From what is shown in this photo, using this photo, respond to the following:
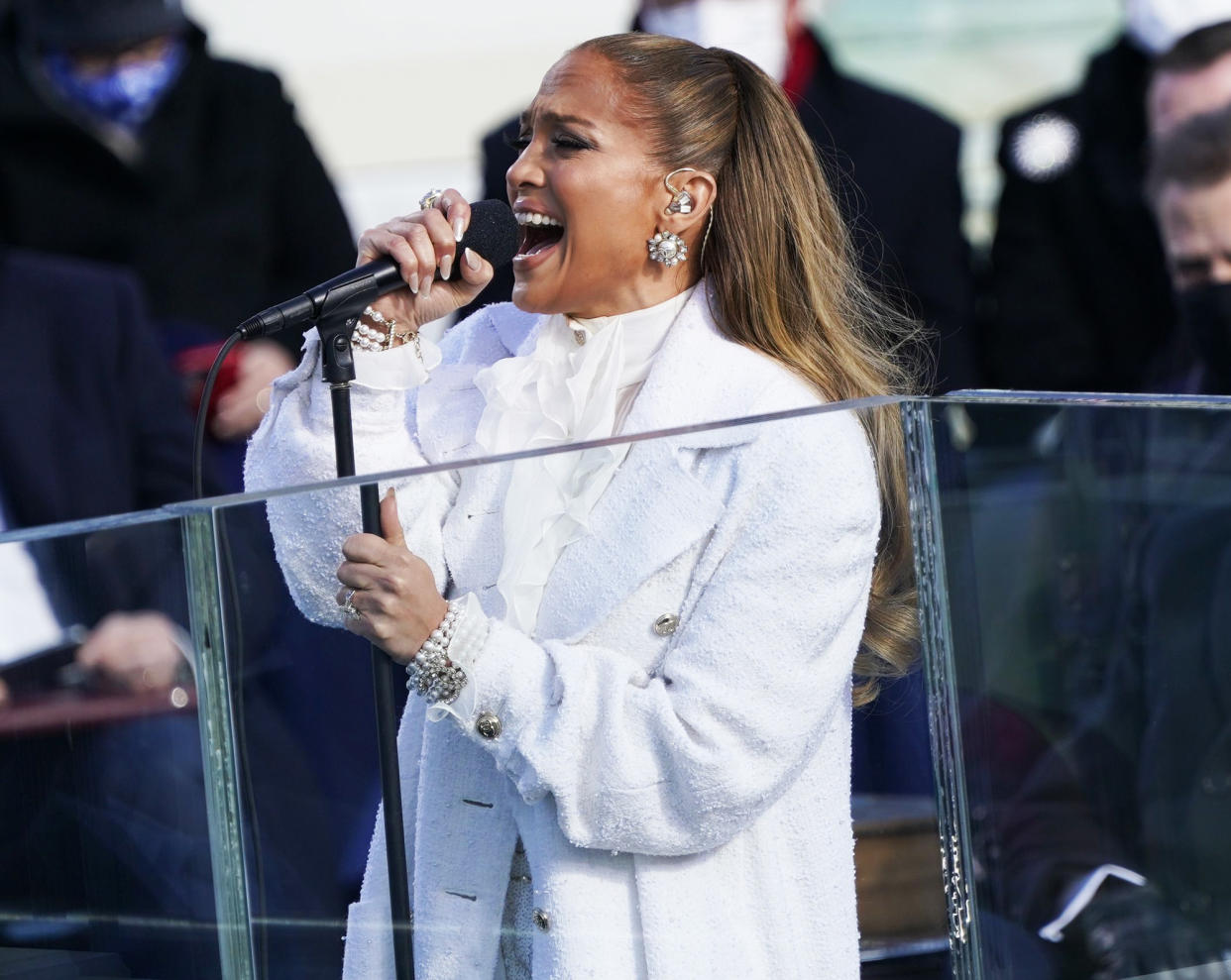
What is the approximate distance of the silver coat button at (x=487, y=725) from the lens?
184cm

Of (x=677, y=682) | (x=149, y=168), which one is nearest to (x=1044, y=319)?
(x=149, y=168)

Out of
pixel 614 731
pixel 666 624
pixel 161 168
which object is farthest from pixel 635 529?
pixel 161 168

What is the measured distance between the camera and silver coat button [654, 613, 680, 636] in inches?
75.7

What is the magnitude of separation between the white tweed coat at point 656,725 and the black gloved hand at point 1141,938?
1.27 ft

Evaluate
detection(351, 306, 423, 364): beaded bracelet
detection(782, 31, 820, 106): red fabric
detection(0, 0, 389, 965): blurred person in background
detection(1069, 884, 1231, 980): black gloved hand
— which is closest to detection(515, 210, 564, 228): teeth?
detection(351, 306, 423, 364): beaded bracelet

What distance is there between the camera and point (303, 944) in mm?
1890

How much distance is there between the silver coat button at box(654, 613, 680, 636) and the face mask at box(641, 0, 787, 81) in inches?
100

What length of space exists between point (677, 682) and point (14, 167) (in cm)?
283

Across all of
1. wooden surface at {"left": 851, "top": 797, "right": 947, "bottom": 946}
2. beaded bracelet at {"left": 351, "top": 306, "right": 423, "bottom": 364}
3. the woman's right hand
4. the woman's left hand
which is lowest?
wooden surface at {"left": 851, "top": 797, "right": 947, "bottom": 946}

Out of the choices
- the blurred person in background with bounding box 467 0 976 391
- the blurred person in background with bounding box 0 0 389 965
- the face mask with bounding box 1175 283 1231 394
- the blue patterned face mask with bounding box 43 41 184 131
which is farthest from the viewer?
the blue patterned face mask with bounding box 43 41 184 131

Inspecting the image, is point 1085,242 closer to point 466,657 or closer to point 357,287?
point 357,287

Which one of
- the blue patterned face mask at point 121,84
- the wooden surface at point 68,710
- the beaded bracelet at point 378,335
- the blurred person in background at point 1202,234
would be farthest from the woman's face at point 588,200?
the blue patterned face mask at point 121,84

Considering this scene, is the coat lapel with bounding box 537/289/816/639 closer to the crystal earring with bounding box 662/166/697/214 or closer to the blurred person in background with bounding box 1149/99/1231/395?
the crystal earring with bounding box 662/166/697/214

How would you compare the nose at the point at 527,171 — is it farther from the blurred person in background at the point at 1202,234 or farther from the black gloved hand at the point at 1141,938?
the blurred person in background at the point at 1202,234
